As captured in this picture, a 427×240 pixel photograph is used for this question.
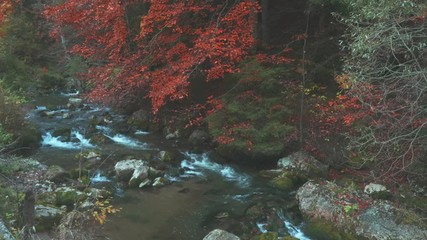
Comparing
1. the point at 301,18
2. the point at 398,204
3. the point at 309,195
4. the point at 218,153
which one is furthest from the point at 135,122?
the point at 398,204

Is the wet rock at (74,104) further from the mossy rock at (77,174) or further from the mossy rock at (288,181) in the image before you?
the mossy rock at (288,181)

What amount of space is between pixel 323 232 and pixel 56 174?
7.36 m

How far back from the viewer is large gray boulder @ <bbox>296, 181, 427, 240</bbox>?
729 cm

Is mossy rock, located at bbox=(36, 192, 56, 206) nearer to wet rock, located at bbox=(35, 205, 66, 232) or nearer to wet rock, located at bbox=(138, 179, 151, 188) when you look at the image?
wet rock, located at bbox=(35, 205, 66, 232)

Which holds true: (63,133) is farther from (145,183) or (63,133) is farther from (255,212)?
(255,212)

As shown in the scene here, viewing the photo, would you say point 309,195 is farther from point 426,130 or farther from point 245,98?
point 245,98

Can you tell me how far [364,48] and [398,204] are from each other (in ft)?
11.9

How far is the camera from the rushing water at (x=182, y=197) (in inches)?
337

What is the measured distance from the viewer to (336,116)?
34.8 ft

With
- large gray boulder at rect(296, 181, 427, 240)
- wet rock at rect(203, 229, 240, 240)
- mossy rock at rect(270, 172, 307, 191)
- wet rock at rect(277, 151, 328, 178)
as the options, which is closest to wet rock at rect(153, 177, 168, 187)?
mossy rock at rect(270, 172, 307, 191)

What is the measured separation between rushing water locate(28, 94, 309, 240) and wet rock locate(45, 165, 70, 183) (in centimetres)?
79

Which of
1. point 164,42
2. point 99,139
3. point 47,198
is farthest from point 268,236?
point 99,139

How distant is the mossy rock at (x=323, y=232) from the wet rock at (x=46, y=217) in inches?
210

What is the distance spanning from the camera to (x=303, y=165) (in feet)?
35.7
